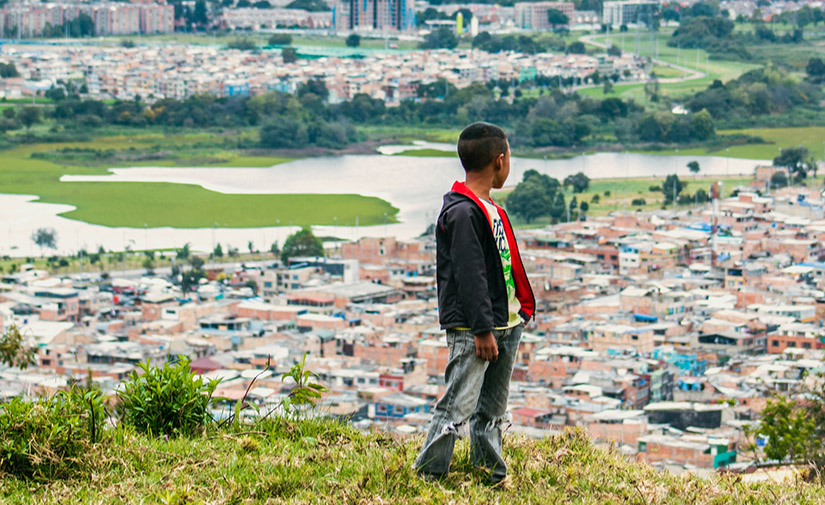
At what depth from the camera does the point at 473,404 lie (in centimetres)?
179

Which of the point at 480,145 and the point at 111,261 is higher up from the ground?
the point at 480,145

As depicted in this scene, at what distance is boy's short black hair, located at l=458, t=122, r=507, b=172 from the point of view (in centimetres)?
181

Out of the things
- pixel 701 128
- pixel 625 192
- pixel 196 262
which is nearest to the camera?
pixel 196 262

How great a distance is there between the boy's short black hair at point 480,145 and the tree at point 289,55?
35917 mm

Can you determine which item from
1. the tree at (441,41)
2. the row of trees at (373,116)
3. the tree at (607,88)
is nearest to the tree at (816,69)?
the tree at (607,88)

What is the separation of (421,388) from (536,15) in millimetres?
36272

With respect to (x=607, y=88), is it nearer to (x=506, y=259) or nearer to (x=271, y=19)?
(x=271, y=19)

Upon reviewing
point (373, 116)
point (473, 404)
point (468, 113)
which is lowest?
point (373, 116)

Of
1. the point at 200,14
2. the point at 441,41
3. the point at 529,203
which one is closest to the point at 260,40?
the point at 200,14

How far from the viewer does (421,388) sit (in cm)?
898

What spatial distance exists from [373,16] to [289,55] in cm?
855

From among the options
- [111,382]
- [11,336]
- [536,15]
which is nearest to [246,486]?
[11,336]

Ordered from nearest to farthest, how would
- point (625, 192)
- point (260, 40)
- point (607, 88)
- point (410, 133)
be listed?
point (625, 192), point (410, 133), point (607, 88), point (260, 40)

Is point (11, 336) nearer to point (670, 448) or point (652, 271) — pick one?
point (670, 448)
